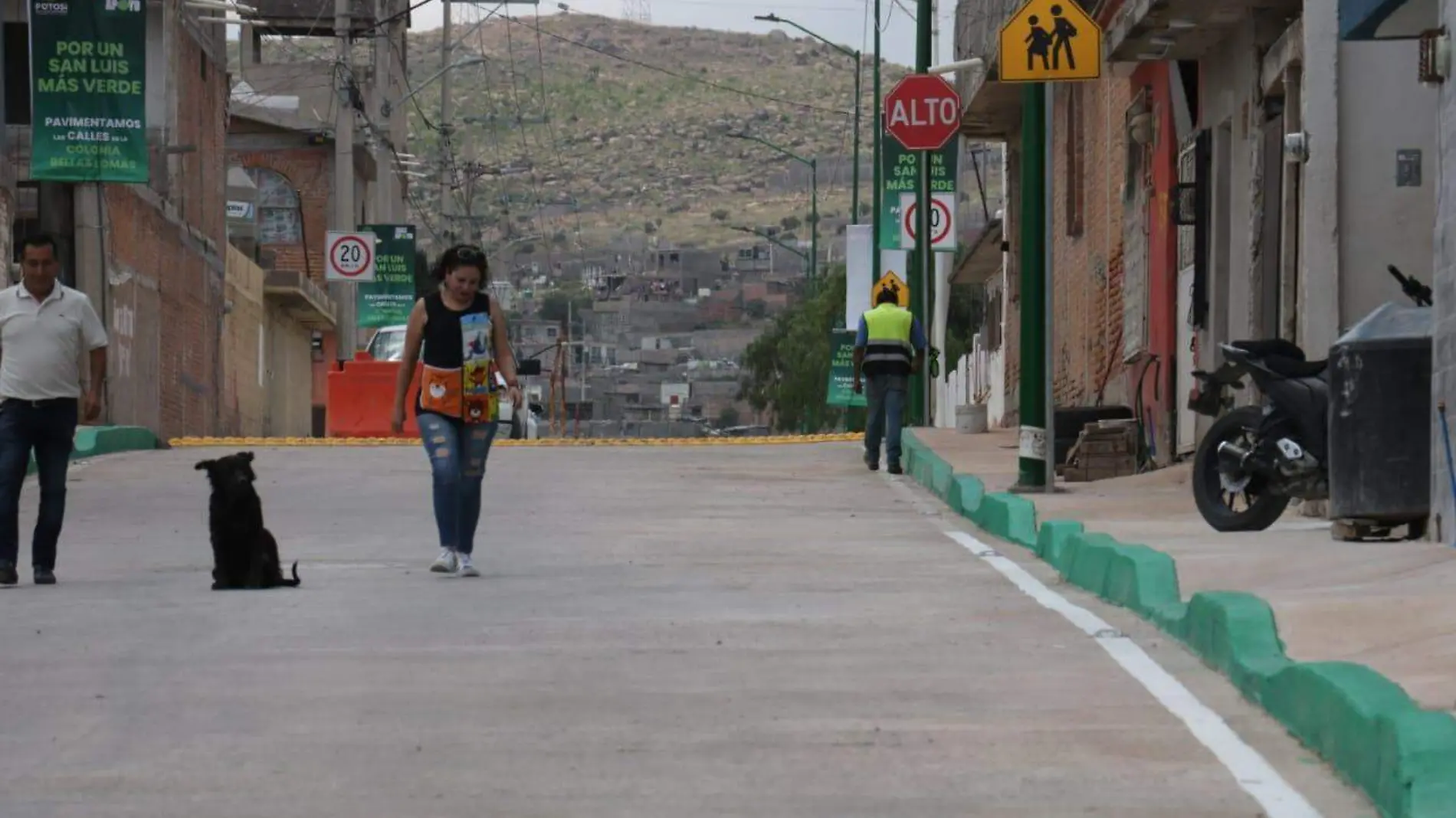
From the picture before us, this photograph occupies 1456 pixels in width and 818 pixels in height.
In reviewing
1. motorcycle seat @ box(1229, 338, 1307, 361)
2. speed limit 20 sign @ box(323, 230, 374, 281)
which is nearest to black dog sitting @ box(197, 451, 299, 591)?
motorcycle seat @ box(1229, 338, 1307, 361)

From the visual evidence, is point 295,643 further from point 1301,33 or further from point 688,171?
point 688,171

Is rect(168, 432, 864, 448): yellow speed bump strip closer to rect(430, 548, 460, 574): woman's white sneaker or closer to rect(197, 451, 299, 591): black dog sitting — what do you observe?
rect(430, 548, 460, 574): woman's white sneaker

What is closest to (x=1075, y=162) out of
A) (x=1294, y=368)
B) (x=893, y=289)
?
(x=893, y=289)

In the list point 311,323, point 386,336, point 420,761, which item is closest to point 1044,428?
point 420,761

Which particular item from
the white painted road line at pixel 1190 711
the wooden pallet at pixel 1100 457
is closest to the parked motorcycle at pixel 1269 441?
the white painted road line at pixel 1190 711

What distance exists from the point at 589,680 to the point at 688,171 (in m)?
186

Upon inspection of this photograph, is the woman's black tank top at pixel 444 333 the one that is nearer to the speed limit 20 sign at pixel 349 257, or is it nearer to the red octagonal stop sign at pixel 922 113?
the red octagonal stop sign at pixel 922 113

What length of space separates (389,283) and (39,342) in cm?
4582

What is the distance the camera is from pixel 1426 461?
14695 mm

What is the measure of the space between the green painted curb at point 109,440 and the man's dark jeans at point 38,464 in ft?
44.4

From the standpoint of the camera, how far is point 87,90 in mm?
32375

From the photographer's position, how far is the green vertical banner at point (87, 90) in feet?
106

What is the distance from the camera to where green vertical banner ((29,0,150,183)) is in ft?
106

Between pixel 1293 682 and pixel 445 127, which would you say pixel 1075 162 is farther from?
pixel 445 127
